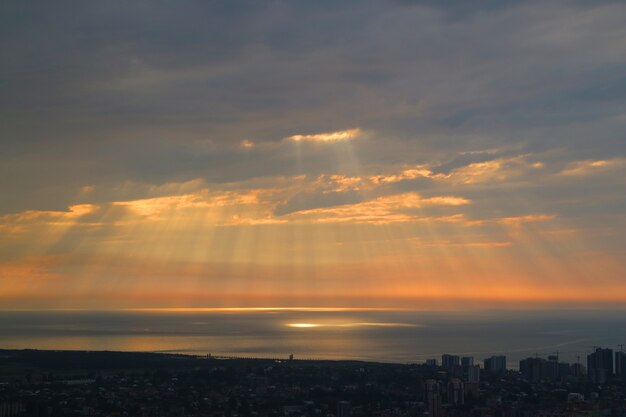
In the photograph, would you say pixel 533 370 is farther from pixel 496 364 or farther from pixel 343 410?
pixel 343 410

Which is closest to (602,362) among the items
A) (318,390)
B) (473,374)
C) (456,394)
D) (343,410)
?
(473,374)

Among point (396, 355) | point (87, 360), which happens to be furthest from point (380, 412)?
point (396, 355)

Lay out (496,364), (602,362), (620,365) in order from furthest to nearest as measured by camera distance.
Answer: (496,364) < (602,362) < (620,365)

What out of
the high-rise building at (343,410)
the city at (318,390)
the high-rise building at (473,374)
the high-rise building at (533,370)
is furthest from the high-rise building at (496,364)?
the high-rise building at (343,410)

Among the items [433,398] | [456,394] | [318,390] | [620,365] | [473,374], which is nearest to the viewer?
[433,398]

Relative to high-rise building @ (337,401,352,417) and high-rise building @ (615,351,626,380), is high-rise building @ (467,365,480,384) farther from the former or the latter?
high-rise building @ (337,401,352,417)

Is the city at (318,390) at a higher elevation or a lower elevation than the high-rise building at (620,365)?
lower

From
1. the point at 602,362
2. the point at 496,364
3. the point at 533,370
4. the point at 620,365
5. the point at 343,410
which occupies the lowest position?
the point at 343,410

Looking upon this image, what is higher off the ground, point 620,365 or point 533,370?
point 620,365

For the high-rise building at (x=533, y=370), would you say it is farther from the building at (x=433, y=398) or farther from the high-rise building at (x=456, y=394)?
the high-rise building at (x=456, y=394)
